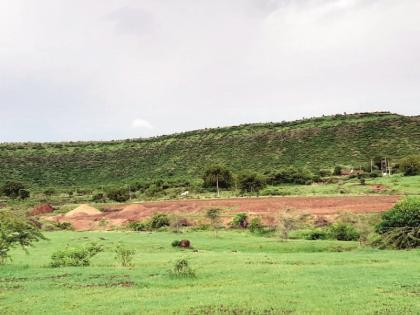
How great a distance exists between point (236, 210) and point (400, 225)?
22329 mm

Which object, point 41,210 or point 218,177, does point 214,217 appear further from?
point 41,210

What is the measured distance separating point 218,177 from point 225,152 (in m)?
28.6

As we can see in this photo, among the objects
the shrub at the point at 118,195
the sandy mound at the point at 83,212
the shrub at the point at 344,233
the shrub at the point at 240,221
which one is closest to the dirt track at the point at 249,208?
the sandy mound at the point at 83,212

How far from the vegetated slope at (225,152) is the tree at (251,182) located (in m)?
18.4

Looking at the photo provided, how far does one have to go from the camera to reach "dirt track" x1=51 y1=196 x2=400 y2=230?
141 feet

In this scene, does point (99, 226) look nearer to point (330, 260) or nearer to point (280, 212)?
point (280, 212)

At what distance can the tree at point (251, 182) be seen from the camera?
208 feet

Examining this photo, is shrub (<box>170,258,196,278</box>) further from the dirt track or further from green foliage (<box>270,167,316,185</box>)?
green foliage (<box>270,167,316,185</box>)

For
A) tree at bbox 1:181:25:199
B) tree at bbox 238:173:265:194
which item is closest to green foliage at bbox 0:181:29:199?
tree at bbox 1:181:25:199

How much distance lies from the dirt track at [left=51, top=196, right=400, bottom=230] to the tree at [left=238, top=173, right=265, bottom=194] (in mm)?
9034

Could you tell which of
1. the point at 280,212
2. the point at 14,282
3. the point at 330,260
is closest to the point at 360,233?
the point at 330,260

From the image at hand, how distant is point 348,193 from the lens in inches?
2124

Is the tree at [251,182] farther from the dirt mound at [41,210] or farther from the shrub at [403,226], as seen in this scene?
the shrub at [403,226]

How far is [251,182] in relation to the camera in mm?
63625
